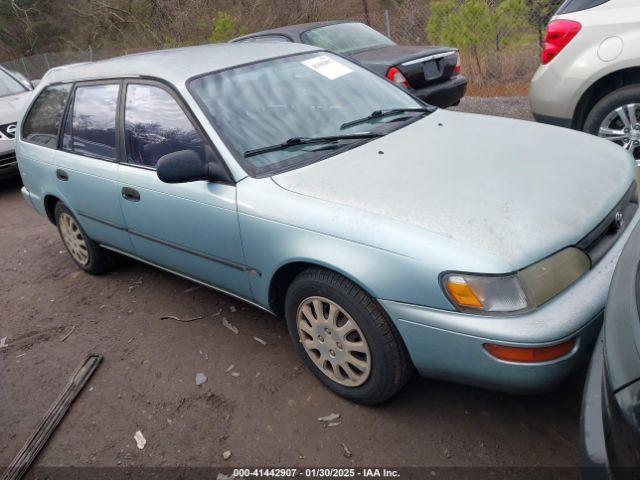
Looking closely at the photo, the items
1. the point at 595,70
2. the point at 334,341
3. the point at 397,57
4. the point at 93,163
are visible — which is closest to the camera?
the point at 334,341

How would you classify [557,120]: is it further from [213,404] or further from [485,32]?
[485,32]

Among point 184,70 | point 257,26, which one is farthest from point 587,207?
point 257,26

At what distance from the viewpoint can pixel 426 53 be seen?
259 inches

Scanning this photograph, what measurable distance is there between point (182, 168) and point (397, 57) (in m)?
4.53

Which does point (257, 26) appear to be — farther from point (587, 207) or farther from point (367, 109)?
point (587, 207)

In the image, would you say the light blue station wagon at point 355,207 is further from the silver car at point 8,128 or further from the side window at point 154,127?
the silver car at point 8,128

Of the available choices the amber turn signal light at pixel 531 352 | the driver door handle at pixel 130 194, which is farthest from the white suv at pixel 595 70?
the driver door handle at pixel 130 194

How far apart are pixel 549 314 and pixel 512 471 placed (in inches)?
27.6

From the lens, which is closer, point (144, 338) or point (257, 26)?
point (144, 338)

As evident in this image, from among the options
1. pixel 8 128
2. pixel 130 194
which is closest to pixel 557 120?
pixel 130 194

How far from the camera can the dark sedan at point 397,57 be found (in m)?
6.39

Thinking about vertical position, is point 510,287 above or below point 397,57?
below

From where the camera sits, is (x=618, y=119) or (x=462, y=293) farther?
(x=618, y=119)

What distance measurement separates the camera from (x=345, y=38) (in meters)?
7.35
